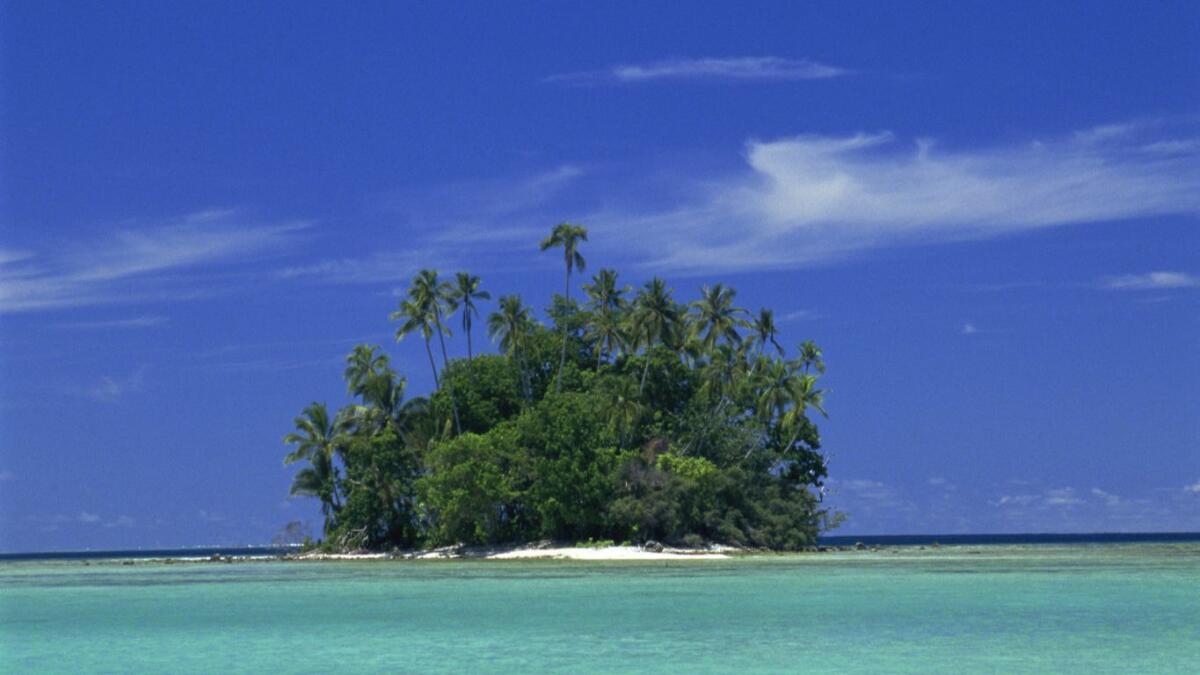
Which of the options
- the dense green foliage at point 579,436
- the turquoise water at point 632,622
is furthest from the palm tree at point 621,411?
the turquoise water at point 632,622

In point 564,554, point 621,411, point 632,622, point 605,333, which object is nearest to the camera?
point 632,622

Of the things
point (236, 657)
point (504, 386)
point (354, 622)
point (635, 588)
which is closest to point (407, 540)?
point (504, 386)

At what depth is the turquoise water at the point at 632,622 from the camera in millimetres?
19828

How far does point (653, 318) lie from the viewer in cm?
6819

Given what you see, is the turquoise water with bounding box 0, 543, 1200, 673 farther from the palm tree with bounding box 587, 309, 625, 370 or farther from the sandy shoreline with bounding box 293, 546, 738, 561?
the palm tree with bounding box 587, 309, 625, 370

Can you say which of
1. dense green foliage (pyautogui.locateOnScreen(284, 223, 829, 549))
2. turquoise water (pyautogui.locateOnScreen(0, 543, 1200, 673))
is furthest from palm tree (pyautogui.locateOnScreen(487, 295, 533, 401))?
turquoise water (pyautogui.locateOnScreen(0, 543, 1200, 673))

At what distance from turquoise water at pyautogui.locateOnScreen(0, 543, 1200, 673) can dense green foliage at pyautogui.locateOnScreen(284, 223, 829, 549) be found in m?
14.5

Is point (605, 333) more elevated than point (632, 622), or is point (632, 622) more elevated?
point (605, 333)

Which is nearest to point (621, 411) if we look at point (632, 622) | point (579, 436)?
point (579, 436)

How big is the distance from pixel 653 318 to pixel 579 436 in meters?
11.3

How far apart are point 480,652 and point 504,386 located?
47.3 m

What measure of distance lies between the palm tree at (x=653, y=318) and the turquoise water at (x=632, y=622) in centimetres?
2410

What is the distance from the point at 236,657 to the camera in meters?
21.2

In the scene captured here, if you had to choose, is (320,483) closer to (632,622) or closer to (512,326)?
(512,326)
